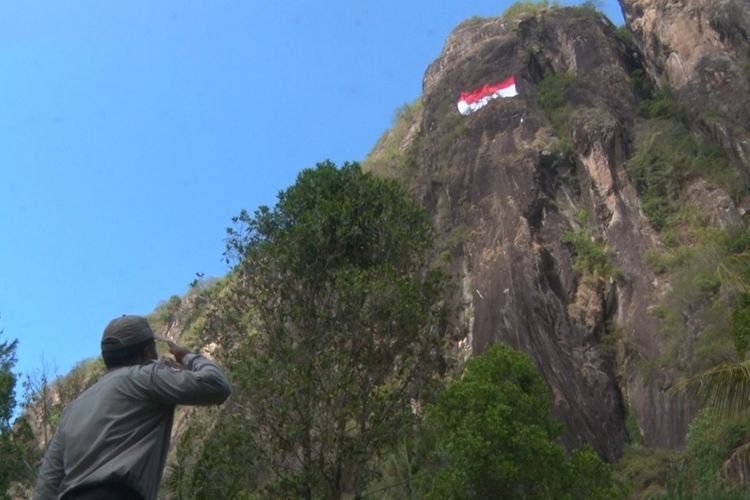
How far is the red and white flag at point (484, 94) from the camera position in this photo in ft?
136

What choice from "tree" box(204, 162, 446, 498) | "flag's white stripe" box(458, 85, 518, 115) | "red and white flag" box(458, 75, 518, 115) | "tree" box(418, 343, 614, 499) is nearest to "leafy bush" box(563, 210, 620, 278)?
"flag's white stripe" box(458, 85, 518, 115)

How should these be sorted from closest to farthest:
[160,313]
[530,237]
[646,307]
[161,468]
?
[161,468] < [646,307] < [530,237] < [160,313]

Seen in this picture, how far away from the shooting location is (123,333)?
141 inches

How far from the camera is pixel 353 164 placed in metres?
14.0

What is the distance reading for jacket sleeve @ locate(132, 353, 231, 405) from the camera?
340 cm

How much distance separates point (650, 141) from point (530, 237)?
6371 millimetres

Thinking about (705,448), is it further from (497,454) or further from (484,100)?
(484,100)

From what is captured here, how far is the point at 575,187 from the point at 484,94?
7.39 meters

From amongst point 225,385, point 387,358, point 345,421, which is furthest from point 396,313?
point 225,385

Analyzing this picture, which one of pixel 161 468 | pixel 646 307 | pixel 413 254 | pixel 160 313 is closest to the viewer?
pixel 161 468

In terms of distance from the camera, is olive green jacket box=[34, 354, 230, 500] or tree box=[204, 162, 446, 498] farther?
tree box=[204, 162, 446, 498]

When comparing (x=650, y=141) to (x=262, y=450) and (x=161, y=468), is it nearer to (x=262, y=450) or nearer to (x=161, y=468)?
(x=262, y=450)

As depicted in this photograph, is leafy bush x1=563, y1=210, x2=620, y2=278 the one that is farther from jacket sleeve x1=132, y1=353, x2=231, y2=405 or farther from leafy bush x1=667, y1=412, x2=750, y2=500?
jacket sleeve x1=132, y1=353, x2=231, y2=405

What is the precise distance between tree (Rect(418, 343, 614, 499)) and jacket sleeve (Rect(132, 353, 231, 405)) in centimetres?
1088
